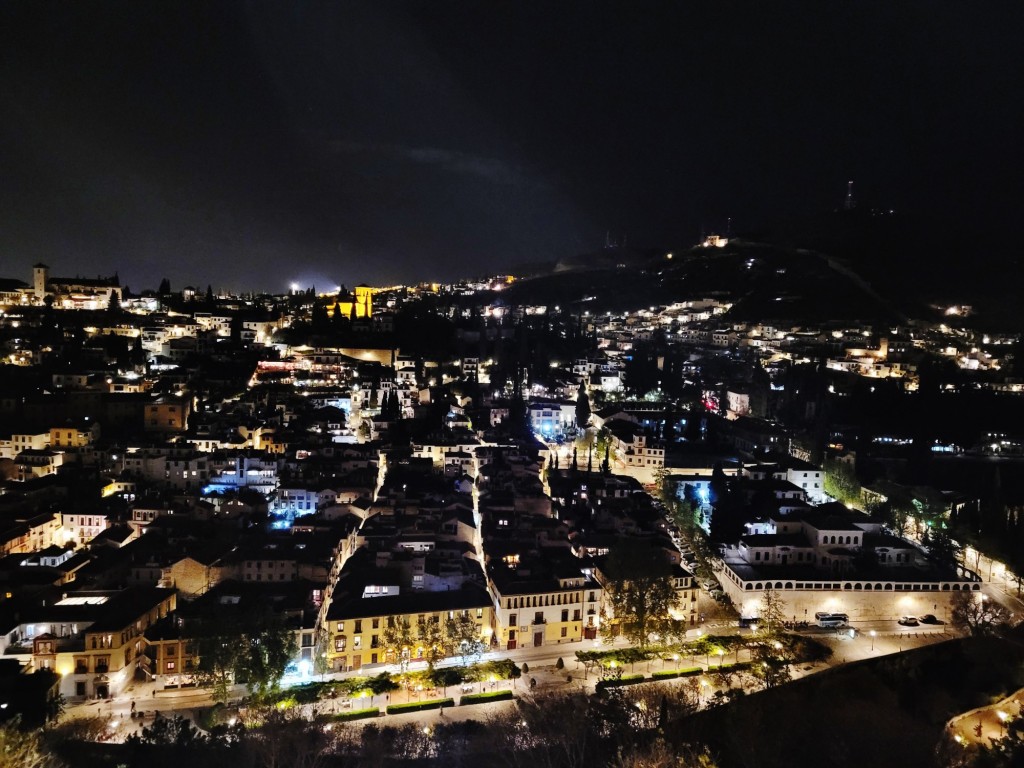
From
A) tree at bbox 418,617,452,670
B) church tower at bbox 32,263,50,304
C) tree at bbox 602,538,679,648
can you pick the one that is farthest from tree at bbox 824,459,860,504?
church tower at bbox 32,263,50,304

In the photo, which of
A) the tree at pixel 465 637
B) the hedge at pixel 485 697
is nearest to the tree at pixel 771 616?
the hedge at pixel 485 697

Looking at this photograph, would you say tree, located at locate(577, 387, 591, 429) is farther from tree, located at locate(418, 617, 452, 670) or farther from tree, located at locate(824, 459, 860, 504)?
tree, located at locate(418, 617, 452, 670)

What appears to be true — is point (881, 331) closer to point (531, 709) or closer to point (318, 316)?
point (318, 316)

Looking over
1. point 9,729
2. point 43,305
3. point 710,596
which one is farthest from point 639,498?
point 43,305

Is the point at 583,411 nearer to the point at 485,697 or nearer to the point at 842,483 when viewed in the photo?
the point at 842,483

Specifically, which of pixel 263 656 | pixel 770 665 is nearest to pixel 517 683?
pixel 263 656

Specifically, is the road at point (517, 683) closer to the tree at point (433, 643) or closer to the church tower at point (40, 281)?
the tree at point (433, 643)

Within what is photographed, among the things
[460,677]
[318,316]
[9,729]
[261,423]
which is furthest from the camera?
[318,316]
